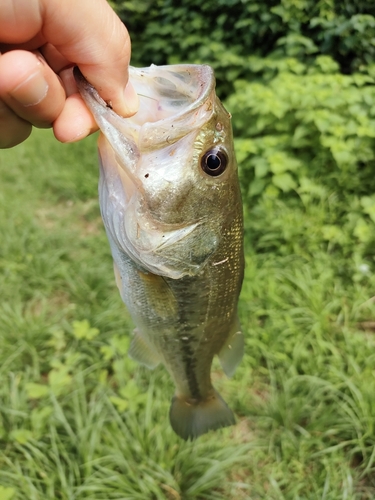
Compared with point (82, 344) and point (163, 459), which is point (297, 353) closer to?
point (163, 459)

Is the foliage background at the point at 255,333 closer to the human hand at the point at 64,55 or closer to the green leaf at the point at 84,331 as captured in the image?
the green leaf at the point at 84,331

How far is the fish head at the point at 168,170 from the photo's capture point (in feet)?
3.86

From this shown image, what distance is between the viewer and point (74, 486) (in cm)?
212

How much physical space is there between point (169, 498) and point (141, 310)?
4.20 ft

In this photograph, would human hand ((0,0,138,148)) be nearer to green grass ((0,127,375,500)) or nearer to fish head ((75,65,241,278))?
fish head ((75,65,241,278))

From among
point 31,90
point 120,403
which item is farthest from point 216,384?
point 31,90

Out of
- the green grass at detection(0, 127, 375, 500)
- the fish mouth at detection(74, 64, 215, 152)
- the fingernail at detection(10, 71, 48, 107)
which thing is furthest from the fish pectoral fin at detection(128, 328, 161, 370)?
the fingernail at detection(10, 71, 48, 107)

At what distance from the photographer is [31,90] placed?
3.62 feet

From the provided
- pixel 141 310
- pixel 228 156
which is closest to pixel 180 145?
pixel 228 156

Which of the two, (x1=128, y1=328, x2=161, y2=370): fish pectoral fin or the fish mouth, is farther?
(x1=128, y1=328, x2=161, y2=370): fish pectoral fin

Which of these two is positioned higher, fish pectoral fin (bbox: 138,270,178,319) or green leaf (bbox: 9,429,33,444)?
fish pectoral fin (bbox: 138,270,178,319)

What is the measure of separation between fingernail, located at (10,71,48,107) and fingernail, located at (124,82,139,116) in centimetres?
22

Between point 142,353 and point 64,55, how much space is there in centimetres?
118

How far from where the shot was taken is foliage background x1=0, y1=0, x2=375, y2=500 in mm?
2217
